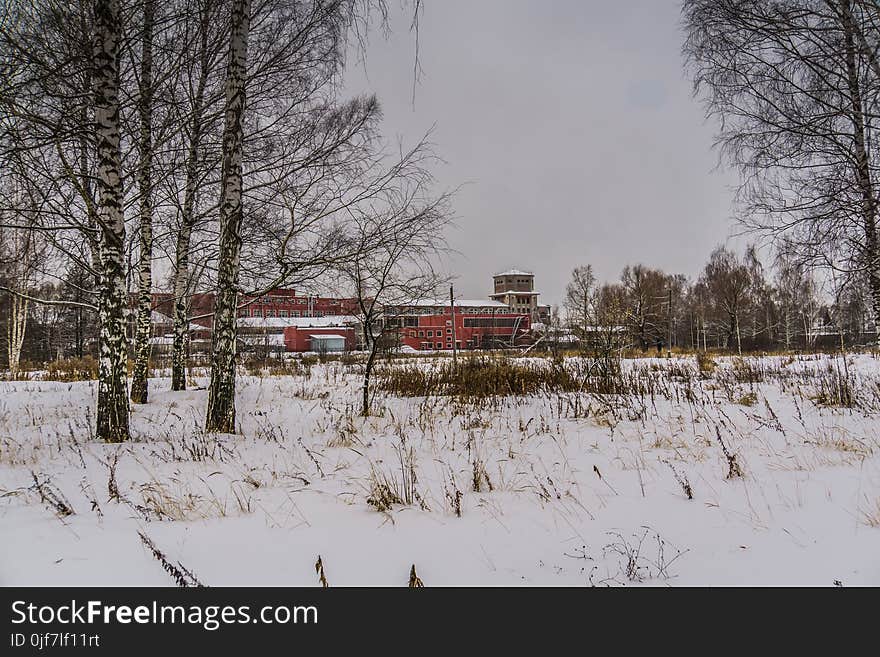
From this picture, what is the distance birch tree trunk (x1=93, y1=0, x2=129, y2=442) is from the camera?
464cm

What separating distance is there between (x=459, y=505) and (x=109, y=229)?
4835mm

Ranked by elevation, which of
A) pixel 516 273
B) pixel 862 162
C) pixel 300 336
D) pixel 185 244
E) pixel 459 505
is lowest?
pixel 459 505

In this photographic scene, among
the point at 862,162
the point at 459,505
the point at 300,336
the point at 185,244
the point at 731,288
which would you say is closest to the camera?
the point at 459,505

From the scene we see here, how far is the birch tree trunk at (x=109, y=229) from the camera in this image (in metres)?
4.64

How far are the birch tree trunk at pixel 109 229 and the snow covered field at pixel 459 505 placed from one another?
0.45 meters

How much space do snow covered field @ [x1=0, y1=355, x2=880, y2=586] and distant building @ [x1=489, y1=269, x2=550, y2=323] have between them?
284ft

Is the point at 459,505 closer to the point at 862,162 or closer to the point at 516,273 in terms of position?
the point at 862,162

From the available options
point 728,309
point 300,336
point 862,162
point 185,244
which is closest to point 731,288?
point 728,309

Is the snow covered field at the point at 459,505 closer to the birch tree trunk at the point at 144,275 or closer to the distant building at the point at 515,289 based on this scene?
the birch tree trunk at the point at 144,275

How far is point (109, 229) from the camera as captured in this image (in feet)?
15.5

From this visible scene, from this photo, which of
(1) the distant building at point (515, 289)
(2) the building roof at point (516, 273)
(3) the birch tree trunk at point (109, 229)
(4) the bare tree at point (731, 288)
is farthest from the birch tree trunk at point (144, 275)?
(2) the building roof at point (516, 273)

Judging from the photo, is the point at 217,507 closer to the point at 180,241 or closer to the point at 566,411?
the point at 566,411

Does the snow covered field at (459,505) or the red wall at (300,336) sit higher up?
the red wall at (300,336)

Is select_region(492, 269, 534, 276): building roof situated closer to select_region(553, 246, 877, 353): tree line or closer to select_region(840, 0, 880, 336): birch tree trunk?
select_region(553, 246, 877, 353): tree line
